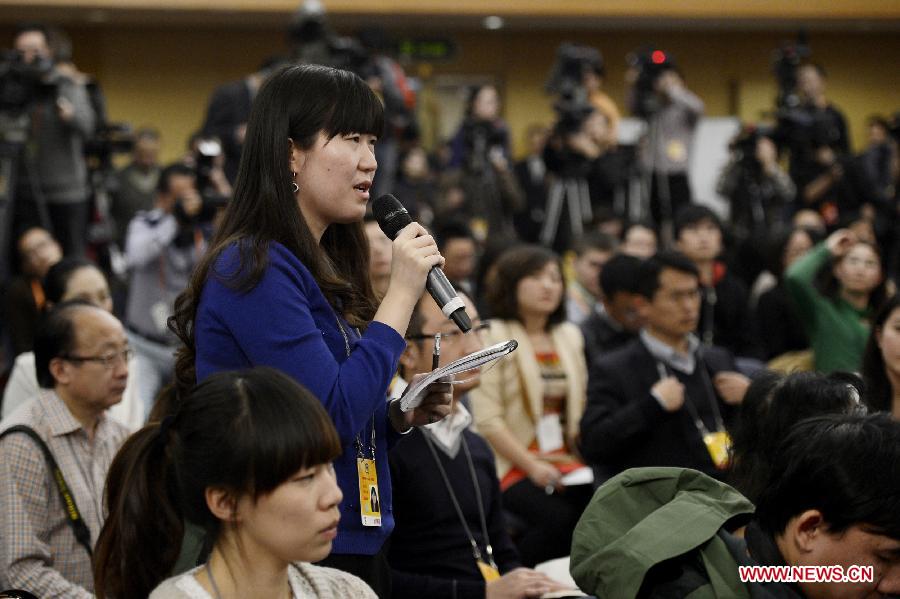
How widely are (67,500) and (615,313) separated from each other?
2454mm

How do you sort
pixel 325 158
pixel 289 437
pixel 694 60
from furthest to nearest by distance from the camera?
pixel 694 60
pixel 325 158
pixel 289 437

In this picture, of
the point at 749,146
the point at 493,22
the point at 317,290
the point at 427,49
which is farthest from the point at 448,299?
the point at 427,49

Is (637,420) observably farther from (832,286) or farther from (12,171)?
(12,171)

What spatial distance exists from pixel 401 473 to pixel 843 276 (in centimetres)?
229

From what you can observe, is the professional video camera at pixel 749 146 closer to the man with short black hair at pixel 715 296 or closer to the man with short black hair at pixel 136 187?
the man with short black hair at pixel 715 296

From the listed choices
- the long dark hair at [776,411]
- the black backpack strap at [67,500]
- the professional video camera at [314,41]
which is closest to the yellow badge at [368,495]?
the long dark hair at [776,411]

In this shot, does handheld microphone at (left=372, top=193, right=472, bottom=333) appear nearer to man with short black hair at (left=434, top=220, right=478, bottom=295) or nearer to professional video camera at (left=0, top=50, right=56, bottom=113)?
man with short black hair at (left=434, top=220, right=478, bottom=295)

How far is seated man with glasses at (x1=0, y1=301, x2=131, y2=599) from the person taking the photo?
2.31 m

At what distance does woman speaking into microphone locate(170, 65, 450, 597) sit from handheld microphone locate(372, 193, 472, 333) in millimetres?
28

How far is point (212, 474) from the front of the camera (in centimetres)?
150

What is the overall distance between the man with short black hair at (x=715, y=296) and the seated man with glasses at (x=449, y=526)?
2474mm

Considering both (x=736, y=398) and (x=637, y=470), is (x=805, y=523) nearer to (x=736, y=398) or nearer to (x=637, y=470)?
(x=637, y=470)

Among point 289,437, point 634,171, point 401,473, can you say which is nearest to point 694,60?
point 634,171

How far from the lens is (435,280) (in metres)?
1.68
